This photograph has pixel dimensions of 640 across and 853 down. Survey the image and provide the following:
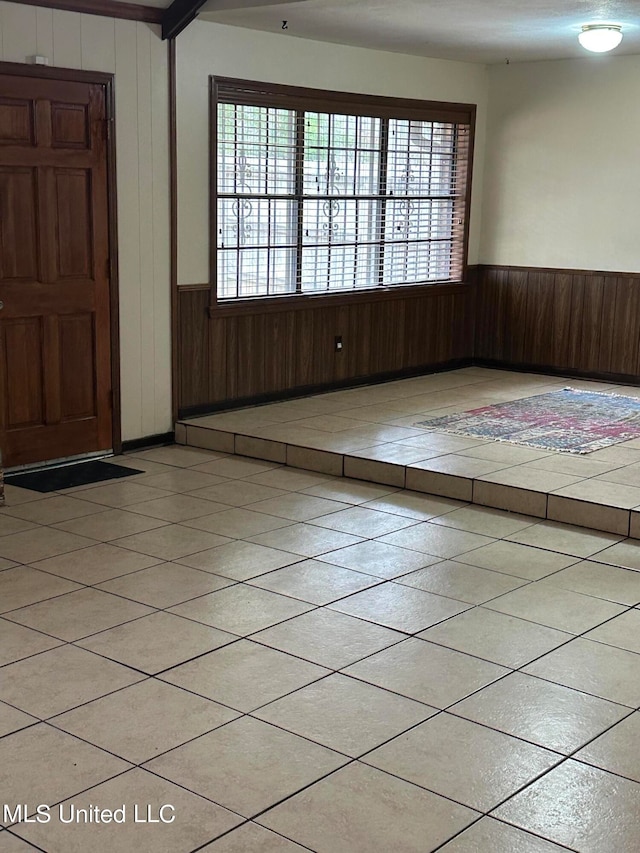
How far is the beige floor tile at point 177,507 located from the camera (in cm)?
463

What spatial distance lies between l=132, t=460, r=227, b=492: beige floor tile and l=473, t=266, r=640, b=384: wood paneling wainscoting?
3.41 meters

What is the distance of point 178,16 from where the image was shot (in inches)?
214

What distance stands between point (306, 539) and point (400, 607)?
2.67 feet

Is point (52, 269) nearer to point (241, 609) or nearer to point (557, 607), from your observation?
point (241, 609)

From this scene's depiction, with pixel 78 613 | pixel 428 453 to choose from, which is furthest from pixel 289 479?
pixel 78 613

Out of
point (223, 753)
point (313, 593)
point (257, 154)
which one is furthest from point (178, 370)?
point (223, 753)

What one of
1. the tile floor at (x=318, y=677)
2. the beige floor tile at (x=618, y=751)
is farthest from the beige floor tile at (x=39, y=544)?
the beige floor tile at (x=618, y=751)

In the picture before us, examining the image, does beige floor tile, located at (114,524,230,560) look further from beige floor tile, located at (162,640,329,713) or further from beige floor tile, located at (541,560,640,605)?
beige floor tile, located at (541,560,640,605)

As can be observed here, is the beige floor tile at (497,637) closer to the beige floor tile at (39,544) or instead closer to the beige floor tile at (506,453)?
the beige floor tile at (39,544)

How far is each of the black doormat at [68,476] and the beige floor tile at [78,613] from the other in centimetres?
151

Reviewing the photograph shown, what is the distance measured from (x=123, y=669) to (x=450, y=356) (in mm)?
5306

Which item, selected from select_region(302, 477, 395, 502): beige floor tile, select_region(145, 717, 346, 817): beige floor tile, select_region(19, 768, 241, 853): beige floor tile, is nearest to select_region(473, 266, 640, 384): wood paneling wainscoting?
select_region(302, 477, 395, 502): beige floor tile

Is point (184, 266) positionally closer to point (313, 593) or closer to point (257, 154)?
point (257, 154)

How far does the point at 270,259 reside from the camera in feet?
21.2
